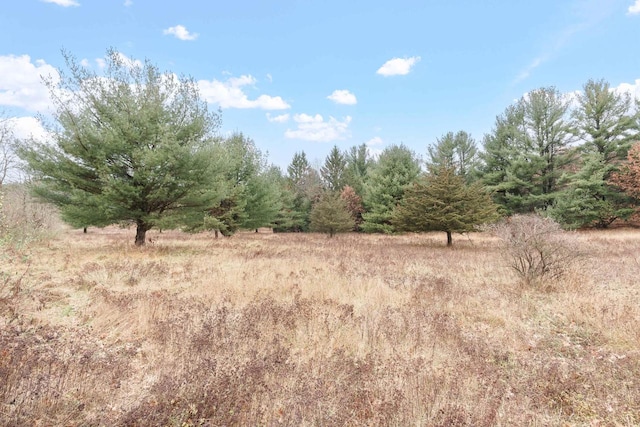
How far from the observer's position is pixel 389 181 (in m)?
29.0

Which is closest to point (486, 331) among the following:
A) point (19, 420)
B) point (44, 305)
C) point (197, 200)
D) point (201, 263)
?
point (19, 420)

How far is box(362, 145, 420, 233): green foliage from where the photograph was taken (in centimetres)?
2892

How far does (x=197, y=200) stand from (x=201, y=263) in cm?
419

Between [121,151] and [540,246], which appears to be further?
[121,151]

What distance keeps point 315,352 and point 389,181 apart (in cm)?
2626

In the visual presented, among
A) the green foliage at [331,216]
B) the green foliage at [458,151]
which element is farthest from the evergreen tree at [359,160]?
the green foliage at [331,216]

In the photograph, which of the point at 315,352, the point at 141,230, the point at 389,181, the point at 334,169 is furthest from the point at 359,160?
the point at 315,352

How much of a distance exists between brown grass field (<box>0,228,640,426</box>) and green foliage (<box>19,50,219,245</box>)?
5.13 meters

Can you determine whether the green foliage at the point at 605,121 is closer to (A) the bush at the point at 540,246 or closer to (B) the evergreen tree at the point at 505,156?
(B) the evergreen tree at the point at 505,156

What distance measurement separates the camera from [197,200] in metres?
13.6

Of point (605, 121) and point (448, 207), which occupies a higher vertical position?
point (605, 121)

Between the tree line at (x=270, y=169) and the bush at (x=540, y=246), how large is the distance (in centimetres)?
898

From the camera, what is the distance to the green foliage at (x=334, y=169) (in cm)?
4569

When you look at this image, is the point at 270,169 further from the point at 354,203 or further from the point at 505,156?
the point at 505,156
